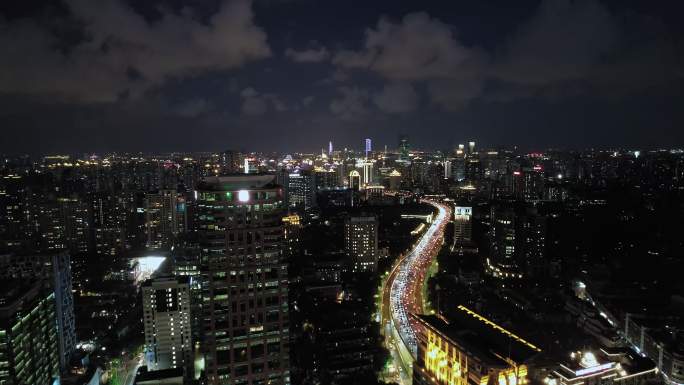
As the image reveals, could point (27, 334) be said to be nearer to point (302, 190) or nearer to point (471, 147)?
point (302, 190)

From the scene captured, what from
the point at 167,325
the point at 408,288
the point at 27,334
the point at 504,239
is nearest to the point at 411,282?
the point at 408,288

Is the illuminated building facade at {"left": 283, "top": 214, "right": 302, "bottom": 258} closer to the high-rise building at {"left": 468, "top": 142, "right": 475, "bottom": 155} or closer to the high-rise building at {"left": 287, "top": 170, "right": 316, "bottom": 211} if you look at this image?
the high-rise building at {"left": 287, "top": 170, "right": 316, "bottom": 211}

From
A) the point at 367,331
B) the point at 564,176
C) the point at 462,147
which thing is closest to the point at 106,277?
the point at 367,331

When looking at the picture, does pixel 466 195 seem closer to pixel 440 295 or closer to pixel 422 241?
pixel 422 241

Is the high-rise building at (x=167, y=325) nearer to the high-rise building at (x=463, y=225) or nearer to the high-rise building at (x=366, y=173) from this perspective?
the high-rise building at (x=463, y=225)

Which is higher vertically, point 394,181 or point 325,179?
point 325,179

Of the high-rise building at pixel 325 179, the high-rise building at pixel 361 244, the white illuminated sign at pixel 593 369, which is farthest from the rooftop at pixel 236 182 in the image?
the high-rise building at pixel 325 179

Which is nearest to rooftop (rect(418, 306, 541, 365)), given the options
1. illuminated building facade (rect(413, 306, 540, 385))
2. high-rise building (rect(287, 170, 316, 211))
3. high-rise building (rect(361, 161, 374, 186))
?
illuminated building facade (rect(413, 306, 540, 385))
